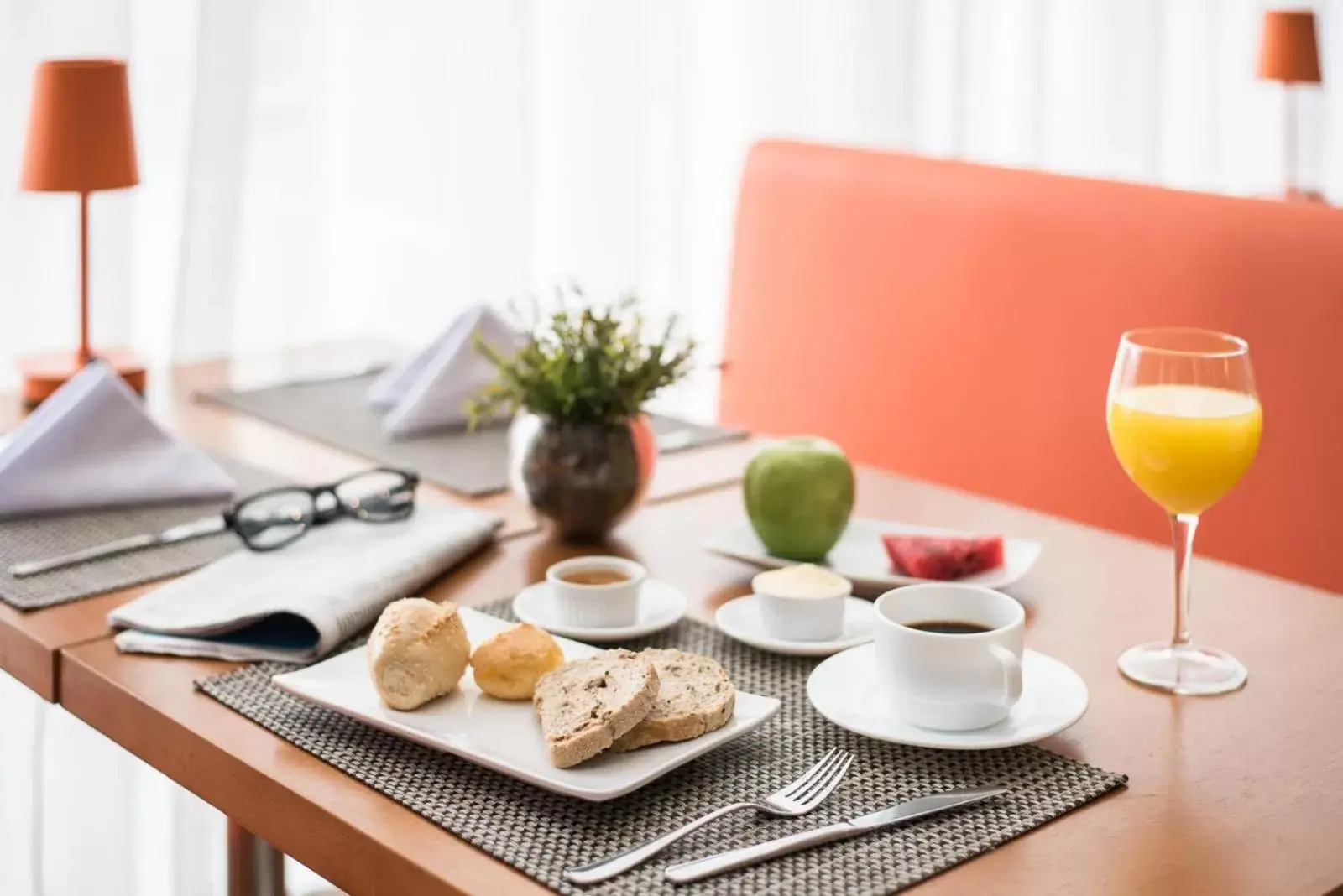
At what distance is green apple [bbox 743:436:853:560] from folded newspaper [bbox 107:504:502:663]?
0.24m

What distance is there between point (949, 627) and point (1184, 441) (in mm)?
231

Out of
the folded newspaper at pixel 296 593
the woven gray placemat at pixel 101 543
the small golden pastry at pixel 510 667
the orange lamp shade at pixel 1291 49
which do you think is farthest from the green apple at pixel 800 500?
the orange lamp shade at pixel 1291 49

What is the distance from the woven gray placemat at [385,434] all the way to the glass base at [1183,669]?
26.4 inches

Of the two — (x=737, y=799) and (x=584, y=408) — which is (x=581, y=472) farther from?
(x=737, y=799)

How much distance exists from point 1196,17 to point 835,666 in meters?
2.99

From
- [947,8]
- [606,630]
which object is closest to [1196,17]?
[947,8]

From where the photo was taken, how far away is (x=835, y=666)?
111cm

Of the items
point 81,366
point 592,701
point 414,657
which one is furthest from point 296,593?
point 81,366

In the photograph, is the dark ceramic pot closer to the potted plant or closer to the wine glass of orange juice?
the potted plant

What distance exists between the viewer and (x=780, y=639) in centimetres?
118

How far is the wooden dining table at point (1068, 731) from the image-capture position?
873 mm

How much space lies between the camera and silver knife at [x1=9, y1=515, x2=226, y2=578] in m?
1.33

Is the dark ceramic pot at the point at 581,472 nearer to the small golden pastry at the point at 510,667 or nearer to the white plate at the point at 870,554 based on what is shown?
the white plate at the point at 870,554

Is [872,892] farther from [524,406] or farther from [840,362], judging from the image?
[840,362]
